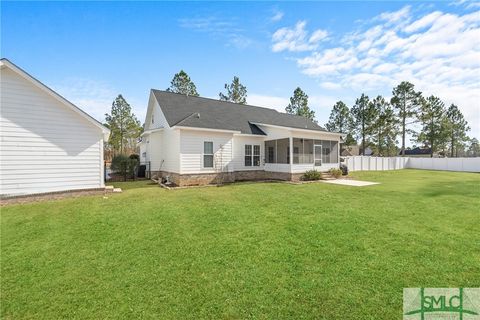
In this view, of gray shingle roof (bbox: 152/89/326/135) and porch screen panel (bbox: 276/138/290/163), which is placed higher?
gray shingle roof (bbox: 152/89/326/135)

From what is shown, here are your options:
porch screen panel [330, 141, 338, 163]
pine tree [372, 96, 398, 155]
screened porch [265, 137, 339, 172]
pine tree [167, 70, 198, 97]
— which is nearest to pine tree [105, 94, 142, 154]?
pine tree [167, 70, 198, 97]

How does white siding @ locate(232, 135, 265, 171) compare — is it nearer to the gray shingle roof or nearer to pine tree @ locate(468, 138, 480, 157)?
the gray shingle roof

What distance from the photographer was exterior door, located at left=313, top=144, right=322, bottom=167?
17266mm

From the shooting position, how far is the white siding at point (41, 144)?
8562mm

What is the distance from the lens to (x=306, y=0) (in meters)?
10.0

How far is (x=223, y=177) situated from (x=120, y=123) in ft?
89.2

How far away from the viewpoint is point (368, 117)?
1619 inches

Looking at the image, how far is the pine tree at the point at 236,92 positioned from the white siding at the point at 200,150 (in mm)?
23135

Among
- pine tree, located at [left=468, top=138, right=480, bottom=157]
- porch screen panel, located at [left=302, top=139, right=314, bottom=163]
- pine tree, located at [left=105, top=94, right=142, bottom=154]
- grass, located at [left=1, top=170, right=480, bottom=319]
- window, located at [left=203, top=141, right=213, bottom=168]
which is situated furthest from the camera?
pine tree, located at [left=468, top=138, right=480, bottom=157]

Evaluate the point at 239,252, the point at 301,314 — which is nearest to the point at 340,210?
the point at 239,252

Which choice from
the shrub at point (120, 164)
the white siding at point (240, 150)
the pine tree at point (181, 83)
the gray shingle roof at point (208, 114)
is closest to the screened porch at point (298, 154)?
the white siding at point (240, 150)

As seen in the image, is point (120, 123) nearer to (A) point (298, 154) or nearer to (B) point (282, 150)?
(B) point (282, 150)

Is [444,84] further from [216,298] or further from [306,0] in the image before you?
[216,298]

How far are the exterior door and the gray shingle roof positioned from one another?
1.67 meters
